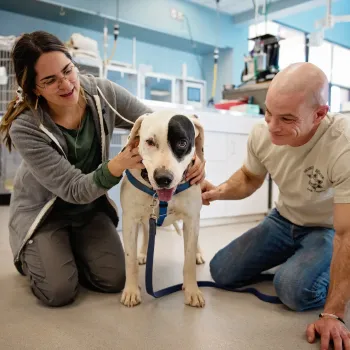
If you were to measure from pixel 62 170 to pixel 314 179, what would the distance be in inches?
35.8

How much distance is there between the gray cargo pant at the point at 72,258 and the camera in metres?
1.44

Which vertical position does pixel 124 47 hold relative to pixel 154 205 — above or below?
above

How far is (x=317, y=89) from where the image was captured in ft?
3.99

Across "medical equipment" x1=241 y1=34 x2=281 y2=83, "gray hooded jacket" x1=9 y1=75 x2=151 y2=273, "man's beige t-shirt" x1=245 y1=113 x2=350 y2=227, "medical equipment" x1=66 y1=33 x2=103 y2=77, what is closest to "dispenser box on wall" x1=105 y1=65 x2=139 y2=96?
"medical equipment" x1=66 y1=33 x2=103 y2=77

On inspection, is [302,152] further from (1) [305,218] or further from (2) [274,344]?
(2) [274,344]

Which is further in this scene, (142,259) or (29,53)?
(142,259)

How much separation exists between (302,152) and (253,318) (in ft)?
1.98

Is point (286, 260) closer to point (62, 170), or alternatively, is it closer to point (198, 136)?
point (198, 136)

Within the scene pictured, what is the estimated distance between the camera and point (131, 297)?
4.68ft

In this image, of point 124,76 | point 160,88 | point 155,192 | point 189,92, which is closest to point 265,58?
point 124,76

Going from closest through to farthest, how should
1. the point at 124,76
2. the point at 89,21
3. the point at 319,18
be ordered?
the point at 124,76
the point at 89,21
the point at 319,18

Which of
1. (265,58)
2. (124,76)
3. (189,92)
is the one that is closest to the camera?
(265,58)

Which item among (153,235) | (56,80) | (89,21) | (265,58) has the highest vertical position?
(89,21)

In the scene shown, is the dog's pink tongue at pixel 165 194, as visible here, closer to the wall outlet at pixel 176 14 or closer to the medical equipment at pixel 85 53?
the medical equipment at pixel 85 53
